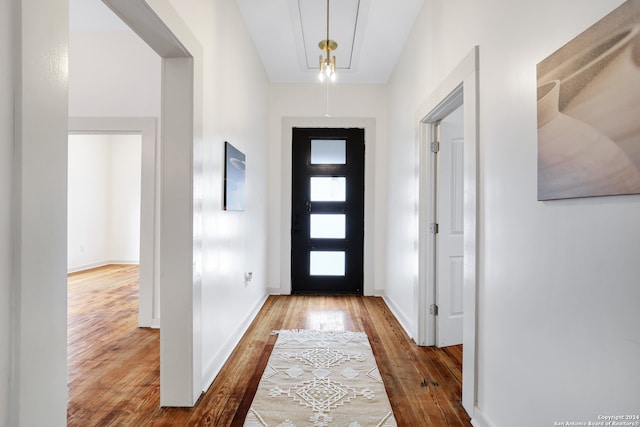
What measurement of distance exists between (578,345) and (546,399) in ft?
1.02

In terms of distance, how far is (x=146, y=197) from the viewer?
11.2 ft

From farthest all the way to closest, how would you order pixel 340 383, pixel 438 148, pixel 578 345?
pixel 438 148, pixel 340 383, pixel 578 345

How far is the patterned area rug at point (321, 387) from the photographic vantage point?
190cm

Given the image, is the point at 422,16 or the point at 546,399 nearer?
the point at 546,399

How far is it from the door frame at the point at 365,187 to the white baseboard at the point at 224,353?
43.0 inches

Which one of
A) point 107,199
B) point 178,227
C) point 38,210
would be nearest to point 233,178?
point 178,227

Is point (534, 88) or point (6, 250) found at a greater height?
point (534, 88)

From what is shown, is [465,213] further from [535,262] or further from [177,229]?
[177,229]

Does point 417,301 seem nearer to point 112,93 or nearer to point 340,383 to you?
point 340,383

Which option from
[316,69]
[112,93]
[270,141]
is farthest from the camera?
[270,141]

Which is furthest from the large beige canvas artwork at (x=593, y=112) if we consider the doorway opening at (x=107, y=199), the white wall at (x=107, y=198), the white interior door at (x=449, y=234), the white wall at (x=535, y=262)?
the white wall at (x=107, y=198)

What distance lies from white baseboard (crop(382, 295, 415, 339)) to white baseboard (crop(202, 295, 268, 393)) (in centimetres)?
148

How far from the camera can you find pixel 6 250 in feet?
2.77

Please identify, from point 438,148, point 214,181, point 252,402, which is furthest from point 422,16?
point 252,402
